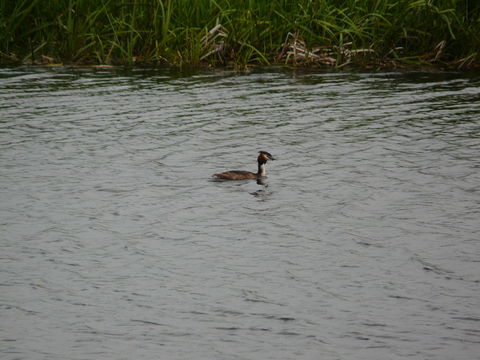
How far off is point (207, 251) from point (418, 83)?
11.4m

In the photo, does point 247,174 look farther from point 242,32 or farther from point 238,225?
point 242,32

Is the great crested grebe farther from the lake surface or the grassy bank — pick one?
the grassy bank

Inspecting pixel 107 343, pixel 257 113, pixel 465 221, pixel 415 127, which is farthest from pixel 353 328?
pixel 257 113

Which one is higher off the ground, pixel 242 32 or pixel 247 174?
pixel 242 32

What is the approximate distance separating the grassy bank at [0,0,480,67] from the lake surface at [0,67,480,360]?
256 centimetres

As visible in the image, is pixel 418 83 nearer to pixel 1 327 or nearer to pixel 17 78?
pixel 17 78

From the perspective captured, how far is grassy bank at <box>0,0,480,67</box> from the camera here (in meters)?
20.5

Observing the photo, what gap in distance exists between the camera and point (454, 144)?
14273 millimetres

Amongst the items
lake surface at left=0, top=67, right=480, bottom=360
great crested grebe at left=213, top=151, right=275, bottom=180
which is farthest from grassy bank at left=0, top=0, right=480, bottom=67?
great crested grebe at left=213, top=151, right=275, bottom=180

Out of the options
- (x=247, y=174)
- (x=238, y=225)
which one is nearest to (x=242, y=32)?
(x=247, y=174)

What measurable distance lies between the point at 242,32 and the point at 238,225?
10877 millimetres

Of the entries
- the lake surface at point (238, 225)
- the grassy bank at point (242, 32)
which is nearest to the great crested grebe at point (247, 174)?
the lake surface at point (238, 225)

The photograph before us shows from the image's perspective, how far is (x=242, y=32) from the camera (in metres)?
20.7

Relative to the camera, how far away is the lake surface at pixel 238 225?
7.44 m
